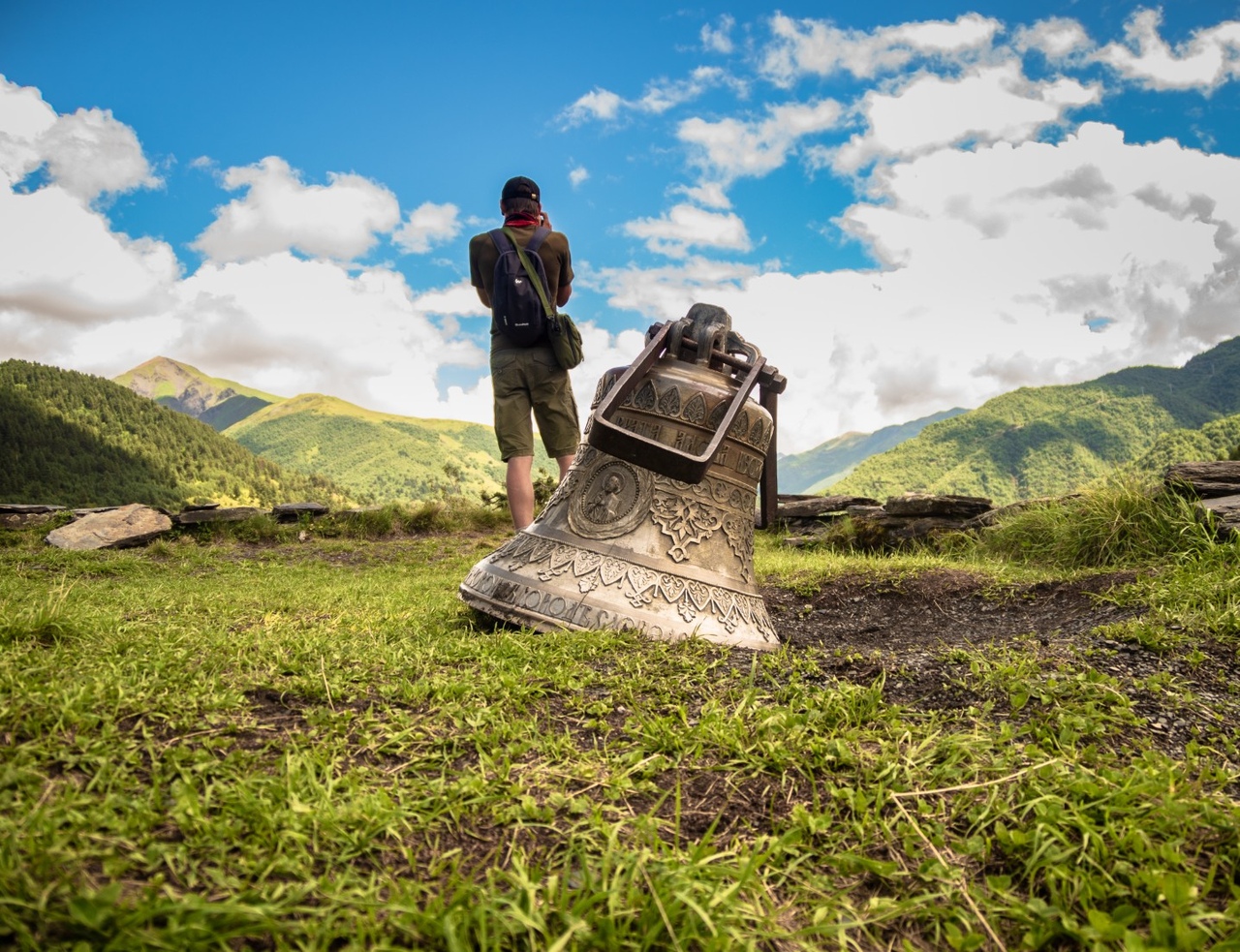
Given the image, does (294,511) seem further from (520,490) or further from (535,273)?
(535,273)

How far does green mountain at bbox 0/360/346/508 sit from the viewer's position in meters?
54.1

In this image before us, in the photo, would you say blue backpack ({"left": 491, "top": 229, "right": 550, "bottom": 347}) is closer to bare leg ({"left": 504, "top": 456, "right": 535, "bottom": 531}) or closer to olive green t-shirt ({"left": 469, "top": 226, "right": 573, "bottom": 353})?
olive green t-shirt ({"left": 469, "top": 226, "right": 573, "bottom": 353})

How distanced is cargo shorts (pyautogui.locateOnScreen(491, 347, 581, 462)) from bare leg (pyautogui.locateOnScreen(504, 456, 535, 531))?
72 mm

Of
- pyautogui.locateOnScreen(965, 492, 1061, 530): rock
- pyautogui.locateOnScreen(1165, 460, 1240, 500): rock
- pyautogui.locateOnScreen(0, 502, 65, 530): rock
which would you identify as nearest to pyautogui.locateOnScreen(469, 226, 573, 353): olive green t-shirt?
pyautogui.locateOnScreen(1165, 460, 1240, 500): rock

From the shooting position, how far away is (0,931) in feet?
2.75

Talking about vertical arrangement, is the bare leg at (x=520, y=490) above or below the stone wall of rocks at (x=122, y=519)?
above

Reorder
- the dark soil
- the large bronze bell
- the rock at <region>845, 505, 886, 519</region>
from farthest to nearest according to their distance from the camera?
the rock at <region>845, 505, 886, 519</region>, the large bronze bell, the dark soil

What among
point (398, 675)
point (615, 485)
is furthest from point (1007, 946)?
point (615, 485)

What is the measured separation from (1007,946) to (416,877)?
3.11 feet

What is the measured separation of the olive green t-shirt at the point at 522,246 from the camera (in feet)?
16.8

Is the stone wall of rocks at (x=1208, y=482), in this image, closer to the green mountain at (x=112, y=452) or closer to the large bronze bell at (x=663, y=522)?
the large bronze bell at (x=663, y=522)

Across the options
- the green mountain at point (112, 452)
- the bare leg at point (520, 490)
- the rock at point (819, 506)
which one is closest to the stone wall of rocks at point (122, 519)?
the bare leg at point (520, 490)

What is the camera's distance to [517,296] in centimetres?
485

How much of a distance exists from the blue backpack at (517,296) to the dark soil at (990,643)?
2539 mm
